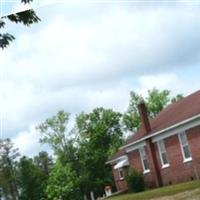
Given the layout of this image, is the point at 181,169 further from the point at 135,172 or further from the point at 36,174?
the point at 36,174

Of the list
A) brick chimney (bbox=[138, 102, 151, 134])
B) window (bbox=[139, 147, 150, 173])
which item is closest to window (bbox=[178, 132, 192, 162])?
brick chimney (bbox=[138, 102, 151, 134])

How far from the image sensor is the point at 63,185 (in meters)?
46.8

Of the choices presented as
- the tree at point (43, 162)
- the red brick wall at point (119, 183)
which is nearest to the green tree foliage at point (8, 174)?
the tree at point (43, 162)

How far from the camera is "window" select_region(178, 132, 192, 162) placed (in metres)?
27.6

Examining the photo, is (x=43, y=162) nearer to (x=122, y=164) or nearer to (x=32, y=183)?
(x=32, y=183)

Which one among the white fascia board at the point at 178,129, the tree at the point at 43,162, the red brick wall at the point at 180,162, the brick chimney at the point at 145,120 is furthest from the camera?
the tree at the point at 43,162

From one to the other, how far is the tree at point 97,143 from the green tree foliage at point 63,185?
654mm

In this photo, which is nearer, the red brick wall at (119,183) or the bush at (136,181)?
the bush at (136,181)

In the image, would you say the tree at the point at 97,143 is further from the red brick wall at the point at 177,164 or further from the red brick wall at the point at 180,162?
the red brick wall at the point at 180,162

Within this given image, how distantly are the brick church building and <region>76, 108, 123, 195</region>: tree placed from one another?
40.9ft

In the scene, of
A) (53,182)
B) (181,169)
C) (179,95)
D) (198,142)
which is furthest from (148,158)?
(179,95)

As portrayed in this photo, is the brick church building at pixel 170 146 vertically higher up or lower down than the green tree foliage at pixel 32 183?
lower down

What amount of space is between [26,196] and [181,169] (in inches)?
1135

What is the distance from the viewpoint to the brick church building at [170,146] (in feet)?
88.4
